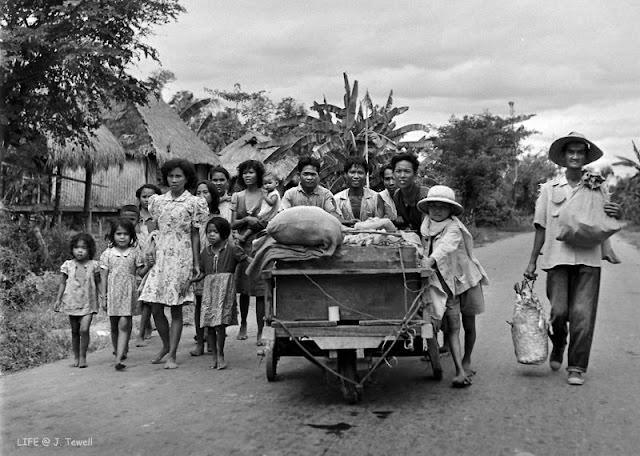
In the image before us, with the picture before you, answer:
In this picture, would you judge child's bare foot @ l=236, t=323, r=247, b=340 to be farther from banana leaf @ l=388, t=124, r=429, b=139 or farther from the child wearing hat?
banana leaf @ l=388, t=124, r=429, b=139

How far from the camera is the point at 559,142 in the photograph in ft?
18.1

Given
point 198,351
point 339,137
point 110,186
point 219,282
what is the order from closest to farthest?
point 219,282 < point 198,351 < point 339,137 < point 110,186

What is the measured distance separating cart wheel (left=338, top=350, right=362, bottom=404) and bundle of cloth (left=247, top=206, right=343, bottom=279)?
724mm

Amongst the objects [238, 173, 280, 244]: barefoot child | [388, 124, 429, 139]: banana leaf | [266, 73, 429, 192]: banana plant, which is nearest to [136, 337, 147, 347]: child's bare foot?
[238, 173, 280, 244]: barefoot child

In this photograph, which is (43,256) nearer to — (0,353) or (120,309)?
(0,353)

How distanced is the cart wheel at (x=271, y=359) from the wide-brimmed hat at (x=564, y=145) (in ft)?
9.35

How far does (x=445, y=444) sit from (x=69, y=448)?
7.05 ft

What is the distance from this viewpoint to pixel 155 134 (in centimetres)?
2283

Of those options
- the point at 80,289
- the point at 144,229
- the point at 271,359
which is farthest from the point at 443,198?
the point at 144,229

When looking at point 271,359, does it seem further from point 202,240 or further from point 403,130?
point 403,130

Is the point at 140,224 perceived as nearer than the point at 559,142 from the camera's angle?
No

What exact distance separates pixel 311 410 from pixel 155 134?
19.7 meters

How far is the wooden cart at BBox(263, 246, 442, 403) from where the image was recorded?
4492mm

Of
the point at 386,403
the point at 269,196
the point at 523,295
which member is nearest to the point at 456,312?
the point at 523,295
